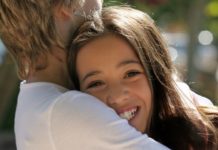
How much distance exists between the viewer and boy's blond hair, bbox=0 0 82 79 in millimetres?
2094

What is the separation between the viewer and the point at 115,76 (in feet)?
7.10

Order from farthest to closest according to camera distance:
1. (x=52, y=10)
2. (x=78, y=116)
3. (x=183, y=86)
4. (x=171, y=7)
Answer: (x=171, y=7) → (x=183, y=86) → (x=52, y=10) → (x=78, y=116)

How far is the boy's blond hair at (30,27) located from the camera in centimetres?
209

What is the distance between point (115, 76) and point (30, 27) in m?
0.29

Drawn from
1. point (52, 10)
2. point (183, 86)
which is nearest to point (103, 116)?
point (52, 10)

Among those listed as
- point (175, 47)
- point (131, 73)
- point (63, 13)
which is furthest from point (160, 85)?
point (175, 47)

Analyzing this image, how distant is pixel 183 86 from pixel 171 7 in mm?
6384

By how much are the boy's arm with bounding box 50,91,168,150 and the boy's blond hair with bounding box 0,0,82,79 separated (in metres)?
0.19

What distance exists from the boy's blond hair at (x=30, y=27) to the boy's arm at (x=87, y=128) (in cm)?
19

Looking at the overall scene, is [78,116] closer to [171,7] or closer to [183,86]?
[183,86]

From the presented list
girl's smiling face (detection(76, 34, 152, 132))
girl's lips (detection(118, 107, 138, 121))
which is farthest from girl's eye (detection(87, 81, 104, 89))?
girl's lips (detection(118, 107, 138, 121))

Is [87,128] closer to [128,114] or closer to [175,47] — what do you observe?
[128,114]

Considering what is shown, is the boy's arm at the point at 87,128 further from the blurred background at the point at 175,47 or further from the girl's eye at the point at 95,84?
the blurred background at the point at 175,47

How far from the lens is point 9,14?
2104 millimetres
